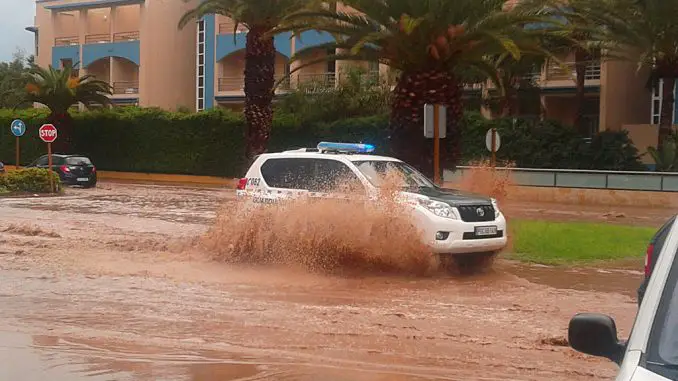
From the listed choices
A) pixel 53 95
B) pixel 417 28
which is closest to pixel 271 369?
pixel 417 28

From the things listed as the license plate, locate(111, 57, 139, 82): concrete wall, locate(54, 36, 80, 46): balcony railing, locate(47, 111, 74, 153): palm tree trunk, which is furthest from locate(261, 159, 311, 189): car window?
locate(54, 36, 80, 46): balcony railing

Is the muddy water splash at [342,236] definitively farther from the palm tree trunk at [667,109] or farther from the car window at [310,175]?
the palm tree trunk at [667,109]

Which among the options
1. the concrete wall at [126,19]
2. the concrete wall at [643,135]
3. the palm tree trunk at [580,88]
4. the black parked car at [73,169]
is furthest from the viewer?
the concrete wall at [126,19]

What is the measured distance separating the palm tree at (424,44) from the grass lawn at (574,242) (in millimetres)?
2639

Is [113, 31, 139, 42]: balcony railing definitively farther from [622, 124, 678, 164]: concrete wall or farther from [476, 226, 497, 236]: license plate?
[476, 226, 497, 236]: license plate

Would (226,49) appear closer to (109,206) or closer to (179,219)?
(109,206)

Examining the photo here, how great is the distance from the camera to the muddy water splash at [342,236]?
11.2m

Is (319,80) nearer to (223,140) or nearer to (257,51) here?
(223,140)

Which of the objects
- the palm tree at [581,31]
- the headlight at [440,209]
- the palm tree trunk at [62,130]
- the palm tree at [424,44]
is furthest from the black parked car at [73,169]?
the headlight at [440,209]

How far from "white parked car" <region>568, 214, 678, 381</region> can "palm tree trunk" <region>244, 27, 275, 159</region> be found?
28648 millimetres

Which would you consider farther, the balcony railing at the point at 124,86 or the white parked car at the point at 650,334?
the balcony railing at the point at 124,86

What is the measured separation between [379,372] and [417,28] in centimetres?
1106

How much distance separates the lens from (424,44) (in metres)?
16.8

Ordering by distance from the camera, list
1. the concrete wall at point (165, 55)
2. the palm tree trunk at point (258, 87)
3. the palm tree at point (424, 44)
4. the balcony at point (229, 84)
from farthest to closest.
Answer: the concrete wall at point (165, 55) → the balcony at point (229, 84) → the palm tree trunk at point (258, 87) → the palm tree at point (424, 44)
